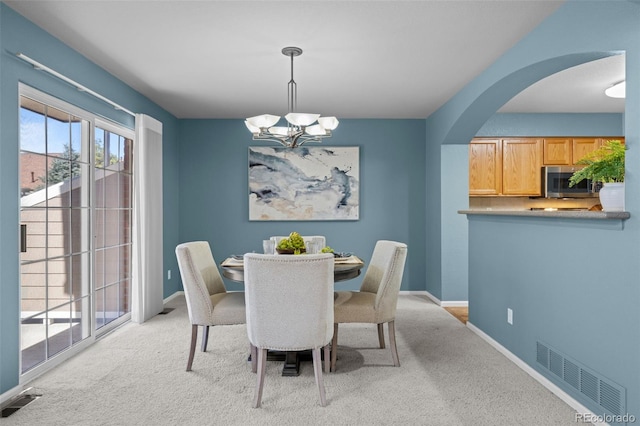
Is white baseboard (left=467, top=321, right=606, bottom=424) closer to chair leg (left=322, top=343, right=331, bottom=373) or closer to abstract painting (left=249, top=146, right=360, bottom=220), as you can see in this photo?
chair leg (left=322, top=343, right=331, bottom=373)

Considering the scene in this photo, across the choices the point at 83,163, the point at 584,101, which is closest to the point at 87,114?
the point at 83,163

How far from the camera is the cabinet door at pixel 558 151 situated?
19.3 ft

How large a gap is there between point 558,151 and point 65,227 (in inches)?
237

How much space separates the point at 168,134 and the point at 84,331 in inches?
114

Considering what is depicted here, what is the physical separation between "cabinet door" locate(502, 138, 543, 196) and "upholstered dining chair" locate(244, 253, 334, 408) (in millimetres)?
4238

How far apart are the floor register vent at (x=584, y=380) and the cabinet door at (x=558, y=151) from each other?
3.82 meters

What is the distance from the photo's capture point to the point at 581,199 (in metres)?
6.14

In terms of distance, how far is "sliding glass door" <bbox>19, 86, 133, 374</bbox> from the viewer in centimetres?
297

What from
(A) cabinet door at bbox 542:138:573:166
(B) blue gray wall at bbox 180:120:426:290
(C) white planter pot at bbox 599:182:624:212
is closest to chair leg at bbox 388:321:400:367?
(C) white planter pot at bbox 599:182:624:212

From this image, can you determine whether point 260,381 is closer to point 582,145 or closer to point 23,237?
point 23,237

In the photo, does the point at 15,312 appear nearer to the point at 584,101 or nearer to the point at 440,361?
the point at 440,361

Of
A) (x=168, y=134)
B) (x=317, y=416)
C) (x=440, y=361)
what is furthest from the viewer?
(x=168, y=134)

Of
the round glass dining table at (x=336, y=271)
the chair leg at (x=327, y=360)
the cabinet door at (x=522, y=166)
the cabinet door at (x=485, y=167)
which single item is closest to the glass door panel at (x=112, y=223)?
the round glass dining table at (x=336, y=271)

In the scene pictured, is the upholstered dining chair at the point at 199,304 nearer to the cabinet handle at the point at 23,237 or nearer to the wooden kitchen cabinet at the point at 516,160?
the cabinet handle at the point at 23,237
